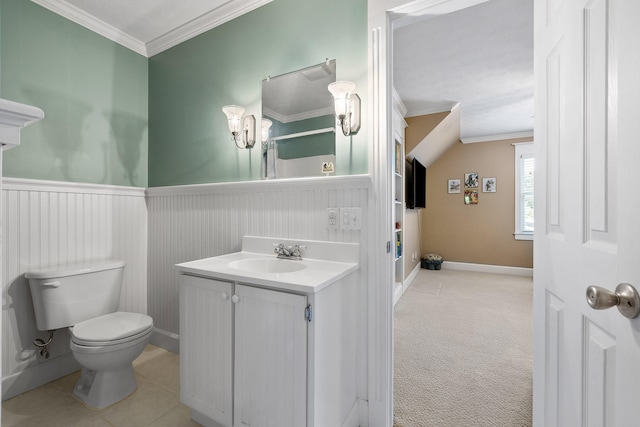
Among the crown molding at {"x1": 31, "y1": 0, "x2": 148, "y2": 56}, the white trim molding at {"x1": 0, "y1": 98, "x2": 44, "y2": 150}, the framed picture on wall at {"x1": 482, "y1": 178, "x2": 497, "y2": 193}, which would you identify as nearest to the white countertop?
the white trim molding at {"x1": 0, "y1": 98, "x2": 44, "y2": 150}

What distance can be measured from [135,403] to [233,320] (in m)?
1.02

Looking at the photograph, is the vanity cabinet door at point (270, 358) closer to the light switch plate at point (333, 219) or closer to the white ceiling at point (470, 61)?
the light switch plate at point (333, 219)

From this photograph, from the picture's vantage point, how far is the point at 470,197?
5.21 m

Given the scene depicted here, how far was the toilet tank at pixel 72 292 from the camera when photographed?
5.68 feet

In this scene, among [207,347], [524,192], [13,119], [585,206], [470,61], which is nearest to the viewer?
[13,119]

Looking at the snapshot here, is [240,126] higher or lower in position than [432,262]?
higher

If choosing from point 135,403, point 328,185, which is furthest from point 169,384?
point 328,185

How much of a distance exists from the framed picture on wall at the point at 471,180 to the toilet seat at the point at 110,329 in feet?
17.3

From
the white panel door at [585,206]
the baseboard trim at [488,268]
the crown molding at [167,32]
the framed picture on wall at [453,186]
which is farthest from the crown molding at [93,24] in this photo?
the baseboard trim at [488,268]

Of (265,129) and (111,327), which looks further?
(265,129)

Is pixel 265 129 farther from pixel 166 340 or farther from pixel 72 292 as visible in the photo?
pixel 166 340

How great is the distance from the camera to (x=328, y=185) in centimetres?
164

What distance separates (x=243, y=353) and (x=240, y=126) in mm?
1395

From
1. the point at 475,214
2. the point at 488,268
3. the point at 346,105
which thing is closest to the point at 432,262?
the point at 488,268
